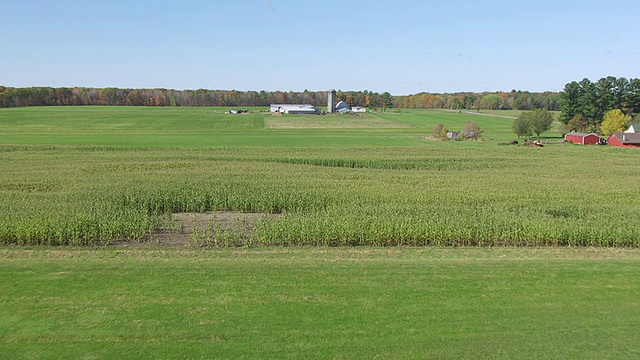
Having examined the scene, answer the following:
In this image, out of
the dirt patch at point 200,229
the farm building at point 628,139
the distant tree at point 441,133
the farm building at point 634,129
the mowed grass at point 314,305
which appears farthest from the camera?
the distant tree at point 441,133

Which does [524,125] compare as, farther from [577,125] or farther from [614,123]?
[614,123]

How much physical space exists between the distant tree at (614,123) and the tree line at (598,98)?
1007 centimetres

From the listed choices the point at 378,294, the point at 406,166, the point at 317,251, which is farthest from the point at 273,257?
the point at 406,166

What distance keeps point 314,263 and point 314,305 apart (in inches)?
176

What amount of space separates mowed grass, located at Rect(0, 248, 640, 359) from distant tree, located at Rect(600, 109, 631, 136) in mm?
71684

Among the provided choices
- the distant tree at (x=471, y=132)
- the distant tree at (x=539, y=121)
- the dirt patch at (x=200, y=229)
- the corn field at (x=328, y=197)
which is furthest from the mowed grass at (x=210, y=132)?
the dirt patch at (x=200, y=229)

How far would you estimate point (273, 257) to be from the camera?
21.5 m

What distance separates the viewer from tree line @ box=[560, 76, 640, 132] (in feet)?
315

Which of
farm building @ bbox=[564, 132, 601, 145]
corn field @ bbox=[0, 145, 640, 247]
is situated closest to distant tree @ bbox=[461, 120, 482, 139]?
farm building @ bbox=[564, 132, 601, 145]

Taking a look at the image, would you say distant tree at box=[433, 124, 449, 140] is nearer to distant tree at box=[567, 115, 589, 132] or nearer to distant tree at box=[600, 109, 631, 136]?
distant tree at box=[567, 115, 589, 132]

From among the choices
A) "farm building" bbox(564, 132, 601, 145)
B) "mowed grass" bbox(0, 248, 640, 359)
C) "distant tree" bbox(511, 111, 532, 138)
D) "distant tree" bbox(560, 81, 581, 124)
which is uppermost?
"distant tree" bbox(560, 81, 581, 124)

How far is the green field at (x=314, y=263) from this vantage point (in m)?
14.0

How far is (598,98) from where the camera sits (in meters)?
96.3

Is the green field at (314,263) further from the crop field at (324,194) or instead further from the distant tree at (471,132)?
the distant tree at (471,132)
